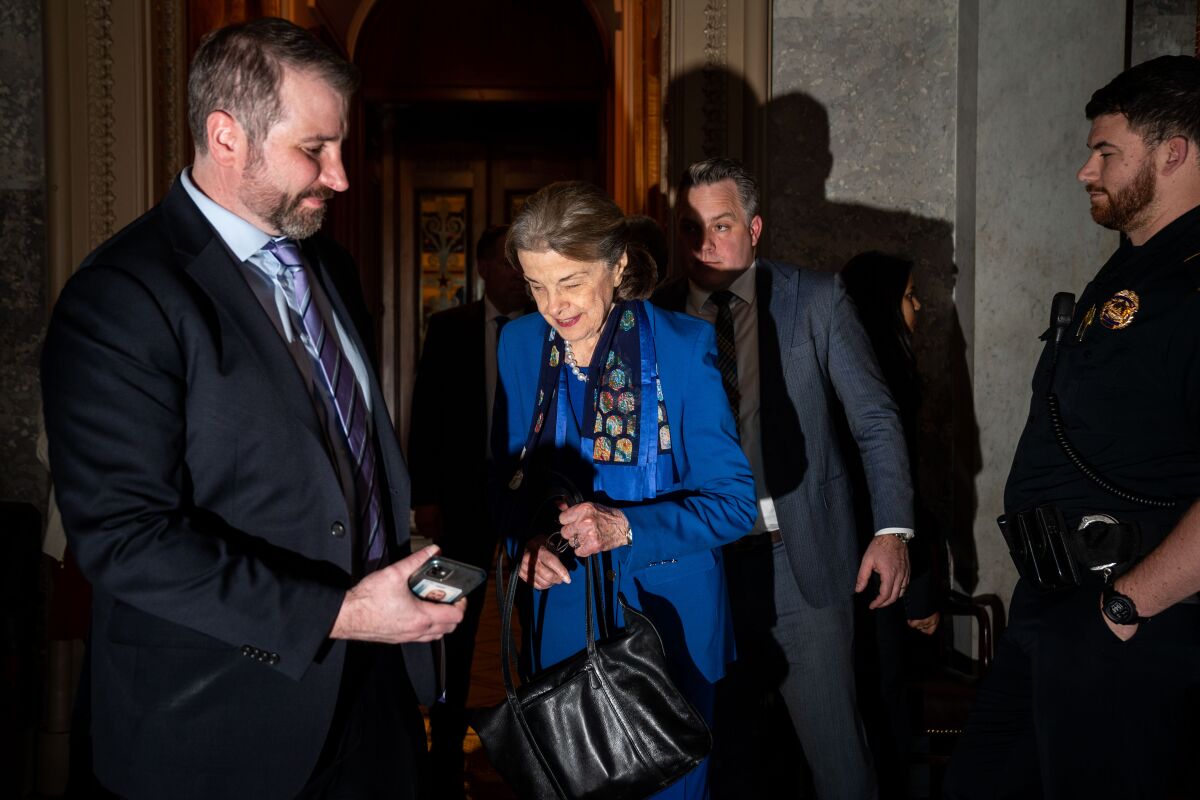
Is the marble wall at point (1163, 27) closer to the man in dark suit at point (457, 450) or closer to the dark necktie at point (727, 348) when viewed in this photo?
the dark necktie at point (727, 348)

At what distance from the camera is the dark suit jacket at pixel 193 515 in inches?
56.0

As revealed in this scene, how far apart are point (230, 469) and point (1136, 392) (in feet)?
5.61

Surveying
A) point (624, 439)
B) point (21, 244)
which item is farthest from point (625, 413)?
point (21, 244)

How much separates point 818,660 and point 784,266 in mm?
1100

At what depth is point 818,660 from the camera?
273 cm

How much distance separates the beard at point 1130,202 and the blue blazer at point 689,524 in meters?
0.90

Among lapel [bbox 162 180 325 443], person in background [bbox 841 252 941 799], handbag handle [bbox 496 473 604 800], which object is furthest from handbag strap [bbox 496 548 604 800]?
person in background [bbox 841 252 941 799]

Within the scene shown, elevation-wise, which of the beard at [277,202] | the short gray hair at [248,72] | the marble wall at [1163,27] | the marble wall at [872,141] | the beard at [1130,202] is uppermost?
the marble wall at [1163,27]

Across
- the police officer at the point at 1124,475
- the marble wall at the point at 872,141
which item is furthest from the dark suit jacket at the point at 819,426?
the marble wall at the point at 872,141

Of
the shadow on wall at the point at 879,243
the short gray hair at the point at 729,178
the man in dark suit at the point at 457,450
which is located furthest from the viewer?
the shadow on wall at the point at 879,243

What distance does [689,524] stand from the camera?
2.00m

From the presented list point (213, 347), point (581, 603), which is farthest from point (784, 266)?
point (213, 347)

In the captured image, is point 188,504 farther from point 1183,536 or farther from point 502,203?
point 502,203

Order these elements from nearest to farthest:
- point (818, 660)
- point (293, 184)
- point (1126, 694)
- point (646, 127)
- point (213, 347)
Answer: point (213, 347)
point (293, 184)
point (1126, 694)
point (818, 660)
point (646, 127)
